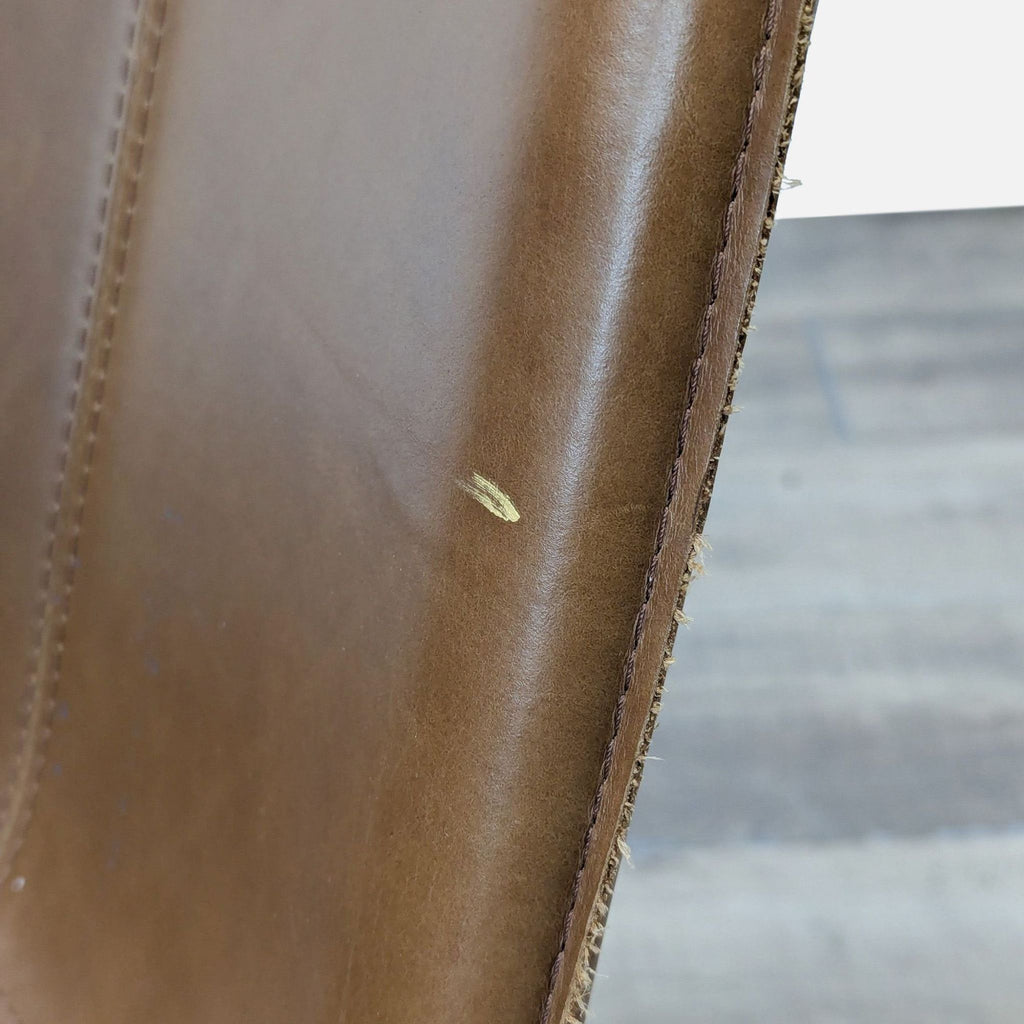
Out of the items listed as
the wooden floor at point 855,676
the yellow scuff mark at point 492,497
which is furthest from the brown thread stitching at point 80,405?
the wooden floor at point 855,676

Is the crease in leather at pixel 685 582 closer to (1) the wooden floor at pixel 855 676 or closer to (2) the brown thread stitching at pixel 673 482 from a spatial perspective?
(2) the brown thread stitching at pixel 673 482

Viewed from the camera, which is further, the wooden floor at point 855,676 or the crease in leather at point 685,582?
the wooden floor at point 855,676

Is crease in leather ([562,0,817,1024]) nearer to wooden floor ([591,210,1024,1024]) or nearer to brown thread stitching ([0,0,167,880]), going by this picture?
brown thread stitching ([0,0,167,880])

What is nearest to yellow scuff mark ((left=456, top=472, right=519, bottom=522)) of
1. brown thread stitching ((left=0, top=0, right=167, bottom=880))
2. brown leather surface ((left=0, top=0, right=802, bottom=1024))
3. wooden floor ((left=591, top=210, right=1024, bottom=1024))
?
brown leather surface ((left=0, top=0, right=802, bottom=1024))

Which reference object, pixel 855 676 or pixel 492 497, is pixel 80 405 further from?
pixel 855 676

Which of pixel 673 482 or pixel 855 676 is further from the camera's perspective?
pixel 855 676

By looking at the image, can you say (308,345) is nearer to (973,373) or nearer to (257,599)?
(257,599)

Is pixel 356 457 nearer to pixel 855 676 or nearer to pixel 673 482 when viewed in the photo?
pixel 673 482

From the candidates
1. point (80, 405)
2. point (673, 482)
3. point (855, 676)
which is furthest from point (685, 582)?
point (855, 676)
